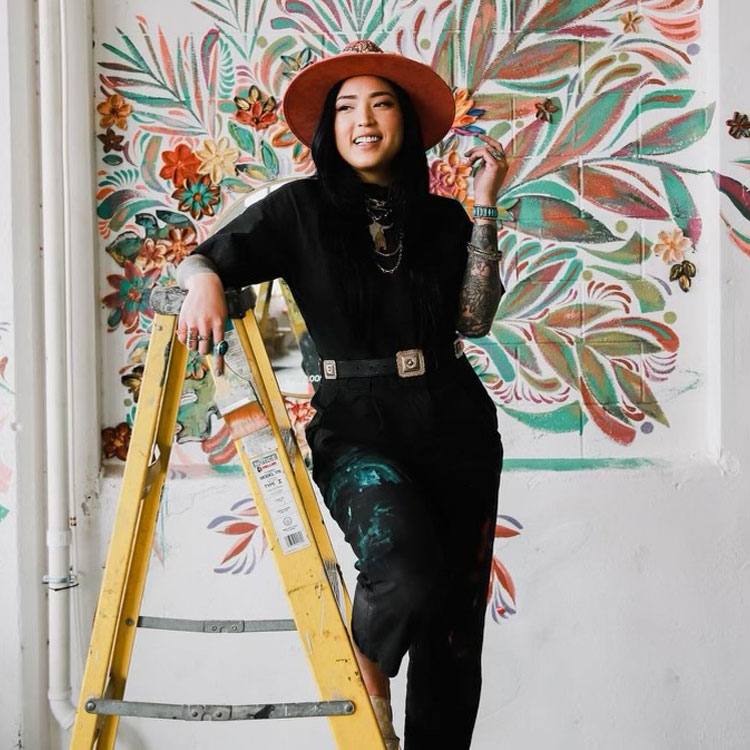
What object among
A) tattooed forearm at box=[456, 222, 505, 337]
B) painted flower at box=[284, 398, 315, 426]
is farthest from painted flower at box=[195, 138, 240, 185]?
tattooed forearm at box=[456, 222, 505, 337]

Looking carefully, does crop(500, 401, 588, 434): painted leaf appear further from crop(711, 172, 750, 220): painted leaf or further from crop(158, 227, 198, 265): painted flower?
crop(158, 227, 198, 265): painted flower

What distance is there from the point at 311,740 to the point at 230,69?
78.8 inches

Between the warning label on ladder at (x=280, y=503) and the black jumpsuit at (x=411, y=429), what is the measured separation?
13 centimetres

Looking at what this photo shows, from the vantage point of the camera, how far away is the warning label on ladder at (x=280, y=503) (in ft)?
5.13

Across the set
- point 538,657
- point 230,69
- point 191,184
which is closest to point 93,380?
point 191,184

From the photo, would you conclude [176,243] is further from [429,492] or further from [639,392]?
[639,392]

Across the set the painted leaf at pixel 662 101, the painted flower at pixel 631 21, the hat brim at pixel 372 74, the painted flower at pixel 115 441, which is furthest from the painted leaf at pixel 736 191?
the painted flower at pixel 115 441

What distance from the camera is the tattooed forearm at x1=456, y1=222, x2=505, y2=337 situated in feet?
6.23

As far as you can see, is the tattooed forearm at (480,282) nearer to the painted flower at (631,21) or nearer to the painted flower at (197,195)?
the painted flower at (197,195)

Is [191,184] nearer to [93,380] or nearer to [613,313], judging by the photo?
[93,380]

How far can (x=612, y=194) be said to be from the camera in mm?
2807

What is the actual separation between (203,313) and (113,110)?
1.48 m

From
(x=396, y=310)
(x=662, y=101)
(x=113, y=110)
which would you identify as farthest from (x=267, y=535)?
(x=662, y=101)

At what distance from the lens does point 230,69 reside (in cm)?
278
